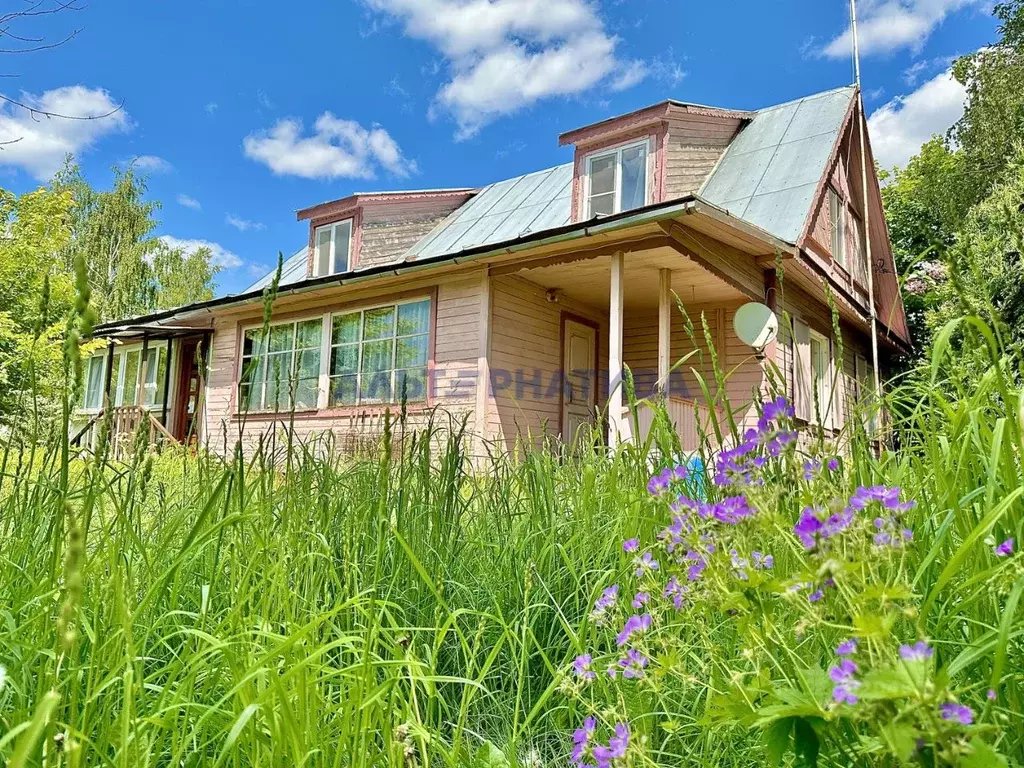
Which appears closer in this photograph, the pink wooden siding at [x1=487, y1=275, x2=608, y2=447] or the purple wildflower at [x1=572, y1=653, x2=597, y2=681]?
the purple wildflower at [x1=572, y1=653, x2=597, y2=681]

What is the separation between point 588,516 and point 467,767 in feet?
2.77

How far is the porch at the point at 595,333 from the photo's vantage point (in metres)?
7.79

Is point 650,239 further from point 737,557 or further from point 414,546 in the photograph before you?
point 737,557

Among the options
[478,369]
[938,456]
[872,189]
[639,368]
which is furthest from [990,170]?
[938,456]

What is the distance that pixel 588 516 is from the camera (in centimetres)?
186

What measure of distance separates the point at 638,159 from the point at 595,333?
9.31ft

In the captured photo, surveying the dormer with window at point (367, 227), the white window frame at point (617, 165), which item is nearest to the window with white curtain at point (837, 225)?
the white window frame at point (617, 165)

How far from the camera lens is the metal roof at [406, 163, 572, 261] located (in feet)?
35.8

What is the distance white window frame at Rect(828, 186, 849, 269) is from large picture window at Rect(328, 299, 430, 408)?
261 inches

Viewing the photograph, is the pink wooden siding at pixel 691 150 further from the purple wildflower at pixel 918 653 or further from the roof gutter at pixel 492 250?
the purple wildflower at pixel 918 653

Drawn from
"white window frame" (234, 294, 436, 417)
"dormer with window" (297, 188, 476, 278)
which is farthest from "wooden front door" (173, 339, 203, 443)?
"dormer with window" (297, 188, 476, 278)

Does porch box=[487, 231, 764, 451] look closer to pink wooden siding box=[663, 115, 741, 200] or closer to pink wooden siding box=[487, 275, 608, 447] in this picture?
pink wooden siding box=[487, 275, 608, 447]

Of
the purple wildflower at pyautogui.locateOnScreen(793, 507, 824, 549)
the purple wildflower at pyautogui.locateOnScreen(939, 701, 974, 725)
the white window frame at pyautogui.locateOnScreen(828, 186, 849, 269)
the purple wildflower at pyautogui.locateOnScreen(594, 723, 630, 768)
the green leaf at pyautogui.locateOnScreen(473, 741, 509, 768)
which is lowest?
the green leaf at pyautogui.locateOnScreen(473, 741, 509, 768)

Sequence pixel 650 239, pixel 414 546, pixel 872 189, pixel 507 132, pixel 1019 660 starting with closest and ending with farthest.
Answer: pixel 1019 660
pixel 414 546
pixel 650 239
pixel 872 189
pixel 507 132
